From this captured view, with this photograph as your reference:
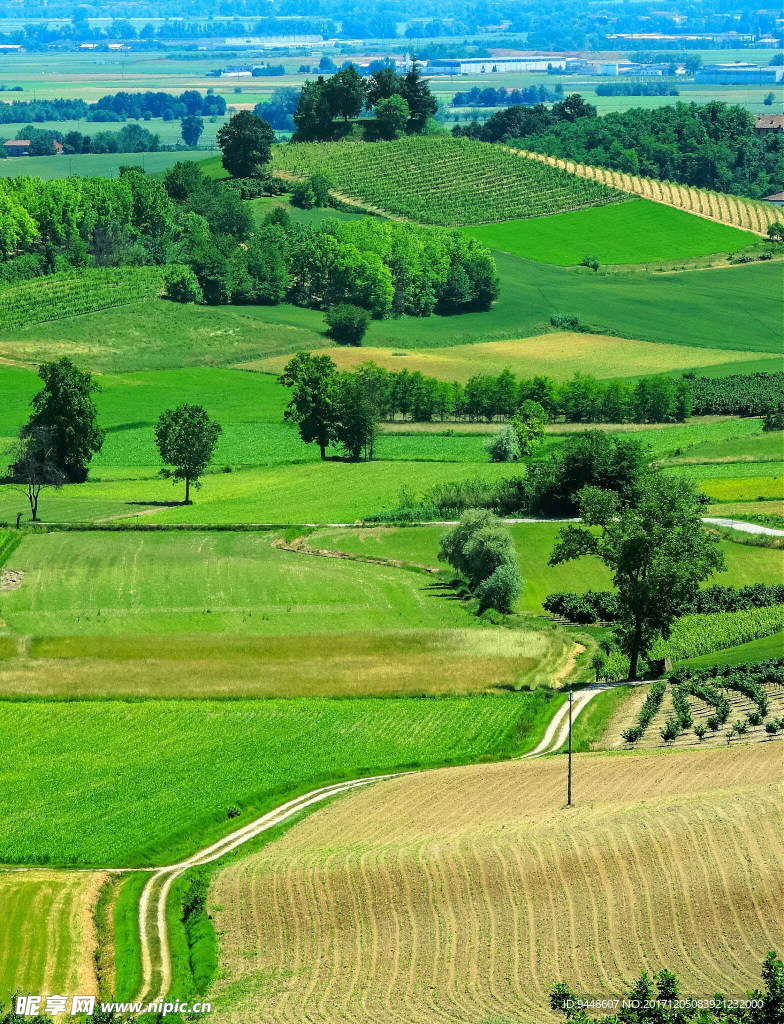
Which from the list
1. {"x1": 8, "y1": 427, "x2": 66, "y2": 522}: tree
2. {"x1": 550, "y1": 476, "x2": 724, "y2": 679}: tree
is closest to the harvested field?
{"x1": 8, "y1": 427, "x2": 66, "y2": 522}: tree

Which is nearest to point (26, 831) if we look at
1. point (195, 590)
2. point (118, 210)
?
point (195, 590)

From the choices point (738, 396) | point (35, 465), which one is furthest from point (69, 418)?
point (738, 396)

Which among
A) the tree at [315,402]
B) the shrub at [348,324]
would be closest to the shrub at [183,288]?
the shrub at [348,324]

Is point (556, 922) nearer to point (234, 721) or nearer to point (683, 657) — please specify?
point (234, 721)

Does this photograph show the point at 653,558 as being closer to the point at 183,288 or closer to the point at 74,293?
the point at 183,288

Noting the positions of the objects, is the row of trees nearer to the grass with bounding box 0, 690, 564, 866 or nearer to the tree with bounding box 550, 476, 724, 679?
the grass with bounding box 0, 690, 564, 866

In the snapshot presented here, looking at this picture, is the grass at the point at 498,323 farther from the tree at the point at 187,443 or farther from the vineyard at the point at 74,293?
the tree at the point at 187,443
